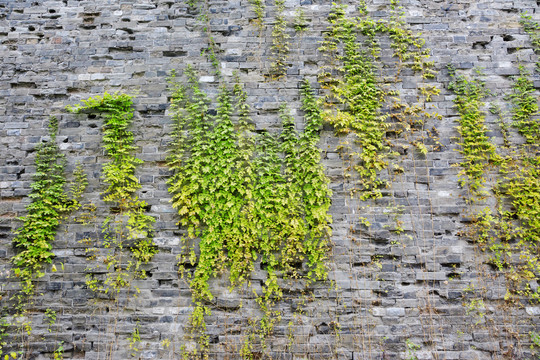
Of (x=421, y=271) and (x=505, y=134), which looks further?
(x=505, y=134)

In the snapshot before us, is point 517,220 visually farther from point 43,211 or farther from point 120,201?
point 43,211

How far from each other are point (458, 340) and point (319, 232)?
1587 mm

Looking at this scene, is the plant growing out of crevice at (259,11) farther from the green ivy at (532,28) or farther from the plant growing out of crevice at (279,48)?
the green ivy at (532,28)

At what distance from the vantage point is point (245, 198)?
3420 mm

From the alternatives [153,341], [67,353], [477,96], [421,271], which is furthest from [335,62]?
[67,353]

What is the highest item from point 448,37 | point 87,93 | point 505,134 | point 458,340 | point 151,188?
point 448,37

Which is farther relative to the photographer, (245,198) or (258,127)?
(258,127)

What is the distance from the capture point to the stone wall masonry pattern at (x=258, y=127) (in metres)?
3.23

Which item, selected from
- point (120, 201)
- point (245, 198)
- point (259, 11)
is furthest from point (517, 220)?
point (120, 201)

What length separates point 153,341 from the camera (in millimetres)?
3234

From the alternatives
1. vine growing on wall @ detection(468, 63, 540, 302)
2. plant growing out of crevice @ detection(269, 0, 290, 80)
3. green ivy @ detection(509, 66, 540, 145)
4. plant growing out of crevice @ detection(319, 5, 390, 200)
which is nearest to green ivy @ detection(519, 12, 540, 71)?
green ivy @ detection(509, 66, 540, 145)

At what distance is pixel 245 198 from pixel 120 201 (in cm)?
124

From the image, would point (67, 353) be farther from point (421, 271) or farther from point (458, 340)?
point (458, 340)

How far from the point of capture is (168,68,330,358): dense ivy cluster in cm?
331
